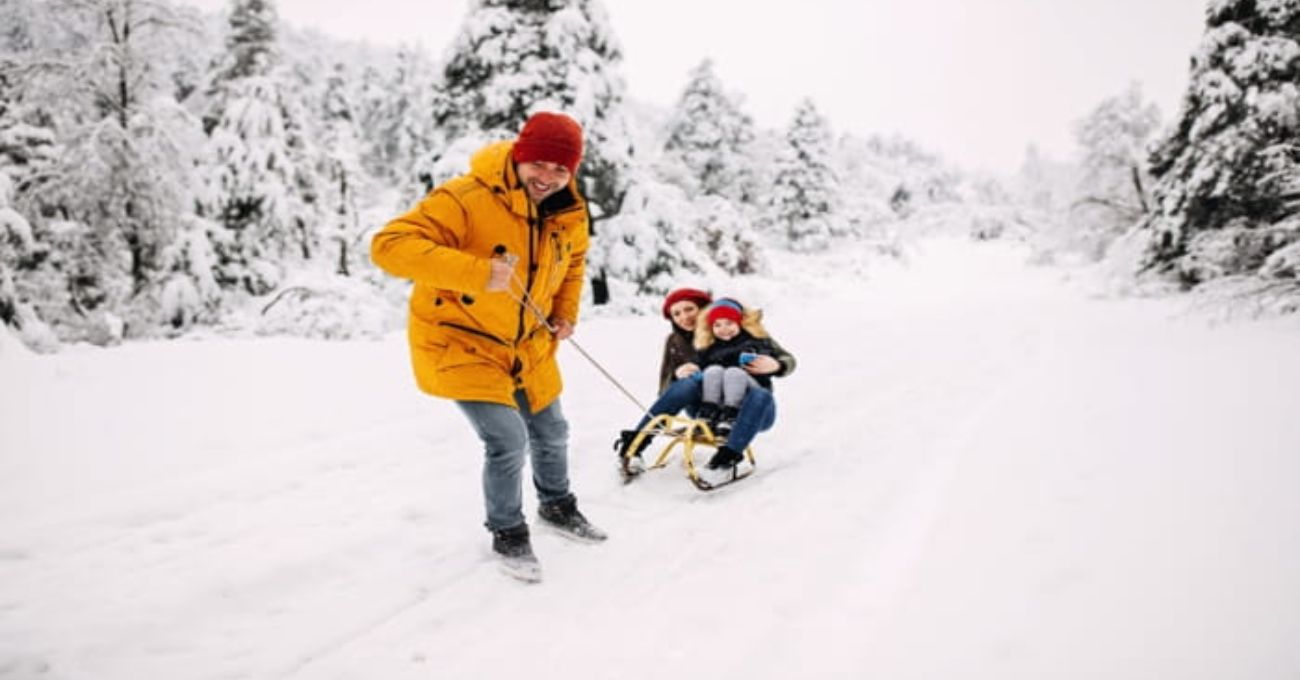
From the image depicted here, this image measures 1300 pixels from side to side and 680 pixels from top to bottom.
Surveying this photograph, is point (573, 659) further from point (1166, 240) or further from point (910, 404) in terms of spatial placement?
point (1166, 240)

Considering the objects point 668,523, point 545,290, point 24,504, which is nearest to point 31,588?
point 24,504

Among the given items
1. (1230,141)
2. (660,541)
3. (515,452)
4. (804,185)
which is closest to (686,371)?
(660,541)

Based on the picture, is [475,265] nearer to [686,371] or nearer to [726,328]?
[686,371]

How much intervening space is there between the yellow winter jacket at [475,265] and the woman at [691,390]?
61.7 inches

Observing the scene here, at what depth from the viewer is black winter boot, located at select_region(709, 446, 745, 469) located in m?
4.09

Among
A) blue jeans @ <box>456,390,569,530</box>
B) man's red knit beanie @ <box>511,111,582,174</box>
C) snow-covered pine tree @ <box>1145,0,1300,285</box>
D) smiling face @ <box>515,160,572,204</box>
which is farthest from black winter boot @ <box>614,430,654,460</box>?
snow-covered pine tree @ <box>1145,0,1300,285</box>

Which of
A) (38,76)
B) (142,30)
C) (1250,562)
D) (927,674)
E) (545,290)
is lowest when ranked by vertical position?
(927,674)

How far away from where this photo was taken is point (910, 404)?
5930 mm

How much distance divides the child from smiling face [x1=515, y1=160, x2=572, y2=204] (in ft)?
6.56

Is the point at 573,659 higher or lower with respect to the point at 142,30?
lower

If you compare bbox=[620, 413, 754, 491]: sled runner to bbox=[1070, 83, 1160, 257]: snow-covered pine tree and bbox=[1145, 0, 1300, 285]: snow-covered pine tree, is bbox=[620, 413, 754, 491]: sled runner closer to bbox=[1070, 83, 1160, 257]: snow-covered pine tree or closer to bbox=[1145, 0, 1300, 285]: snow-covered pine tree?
bbox=[1145, 0, 1300, 285]: snow-covered pine tree

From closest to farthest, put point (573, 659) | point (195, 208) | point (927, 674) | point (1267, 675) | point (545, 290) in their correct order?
point (1267, 675)
point (927, 674)
point (573, 659)
point (545, 290)
point (195, 208)

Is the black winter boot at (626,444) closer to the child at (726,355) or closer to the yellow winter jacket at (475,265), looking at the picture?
the child at (726,355)

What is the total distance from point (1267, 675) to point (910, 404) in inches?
164
